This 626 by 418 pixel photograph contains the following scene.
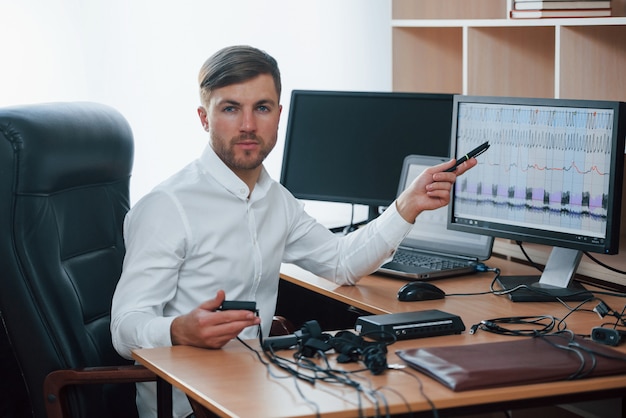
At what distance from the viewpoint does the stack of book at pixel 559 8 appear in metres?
2.64

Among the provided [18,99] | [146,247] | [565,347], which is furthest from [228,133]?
[18,99]

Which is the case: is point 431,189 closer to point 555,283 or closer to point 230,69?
point 555,283

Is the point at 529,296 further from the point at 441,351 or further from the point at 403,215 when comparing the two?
the point at 441,351

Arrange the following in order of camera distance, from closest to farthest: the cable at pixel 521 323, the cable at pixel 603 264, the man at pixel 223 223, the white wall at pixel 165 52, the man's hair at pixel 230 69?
the cable at pixel 521 323 → the man at pixel 223 223 → the man's hair at pixel 230 69 → the cable at pixel 603 264 → the white wall at pixel 165 52

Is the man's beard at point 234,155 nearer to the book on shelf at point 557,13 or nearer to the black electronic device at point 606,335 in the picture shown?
the black electronic device at point 606,335

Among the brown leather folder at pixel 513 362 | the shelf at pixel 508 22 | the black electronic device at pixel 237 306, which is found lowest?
the brown leather folder at pixel 513 362

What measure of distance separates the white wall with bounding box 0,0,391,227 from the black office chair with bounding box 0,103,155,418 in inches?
32.0

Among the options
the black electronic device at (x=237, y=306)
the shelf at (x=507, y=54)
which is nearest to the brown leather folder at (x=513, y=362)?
the black electronic device at (x=237, y=306)

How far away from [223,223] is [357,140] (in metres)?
0.90

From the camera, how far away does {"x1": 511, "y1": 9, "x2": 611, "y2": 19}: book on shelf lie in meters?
2.64

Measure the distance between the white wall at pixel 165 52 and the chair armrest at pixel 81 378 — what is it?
127 centimetres

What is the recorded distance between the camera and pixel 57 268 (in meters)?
2.26

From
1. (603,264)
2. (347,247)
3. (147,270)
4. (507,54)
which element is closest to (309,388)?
(147,270)

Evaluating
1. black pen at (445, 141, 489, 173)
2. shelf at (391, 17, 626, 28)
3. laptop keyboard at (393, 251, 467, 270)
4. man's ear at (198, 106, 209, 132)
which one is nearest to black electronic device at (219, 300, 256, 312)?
man's ear at (198, 106, 209, 132)
